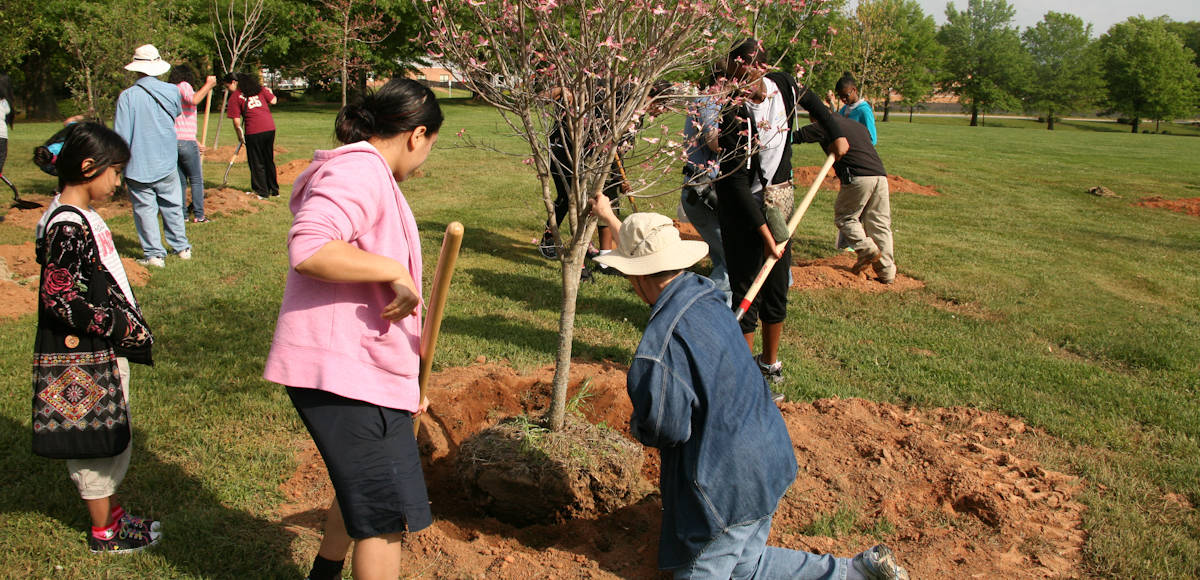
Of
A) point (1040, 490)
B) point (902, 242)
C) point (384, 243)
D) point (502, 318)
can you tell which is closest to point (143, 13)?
point (502, 318)

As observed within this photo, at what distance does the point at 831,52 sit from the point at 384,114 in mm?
3340

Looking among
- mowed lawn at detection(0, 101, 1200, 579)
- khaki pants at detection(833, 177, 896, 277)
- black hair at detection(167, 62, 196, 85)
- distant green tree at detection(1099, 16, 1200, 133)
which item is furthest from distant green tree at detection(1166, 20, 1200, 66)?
black hair at detection(167, 62, 196, 85)

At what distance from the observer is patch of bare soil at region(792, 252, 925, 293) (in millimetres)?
8125

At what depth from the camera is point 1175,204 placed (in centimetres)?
1495

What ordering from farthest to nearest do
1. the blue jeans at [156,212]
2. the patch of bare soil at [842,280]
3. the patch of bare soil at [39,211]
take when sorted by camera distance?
the patch of bare soil at [39,211] → the patch of bare soil at [842,280] → the blue jeans at [156,212]

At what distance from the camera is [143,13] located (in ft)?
43.1

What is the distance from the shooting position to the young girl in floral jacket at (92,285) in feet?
9.84

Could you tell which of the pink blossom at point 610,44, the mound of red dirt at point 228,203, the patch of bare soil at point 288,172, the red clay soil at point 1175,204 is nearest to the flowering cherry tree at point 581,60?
the pink blossom at point 610,44

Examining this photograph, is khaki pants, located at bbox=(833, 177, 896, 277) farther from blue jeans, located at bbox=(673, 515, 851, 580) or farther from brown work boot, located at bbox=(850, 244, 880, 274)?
blue jeans, located at bbox=(673, 515, 851, 580)

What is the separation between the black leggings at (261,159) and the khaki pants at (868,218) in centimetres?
851

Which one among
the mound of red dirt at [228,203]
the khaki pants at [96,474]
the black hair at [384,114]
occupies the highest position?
the black hair at [384,114]

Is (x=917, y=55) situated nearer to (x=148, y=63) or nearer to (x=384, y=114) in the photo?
(x=148, y=63)

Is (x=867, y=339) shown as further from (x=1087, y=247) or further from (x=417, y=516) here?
(x=1087, y=247)

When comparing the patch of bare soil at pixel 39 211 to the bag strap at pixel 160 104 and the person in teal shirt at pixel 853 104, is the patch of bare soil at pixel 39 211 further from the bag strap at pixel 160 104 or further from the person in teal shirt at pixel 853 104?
the person in teal shirt at pixel 853 104
